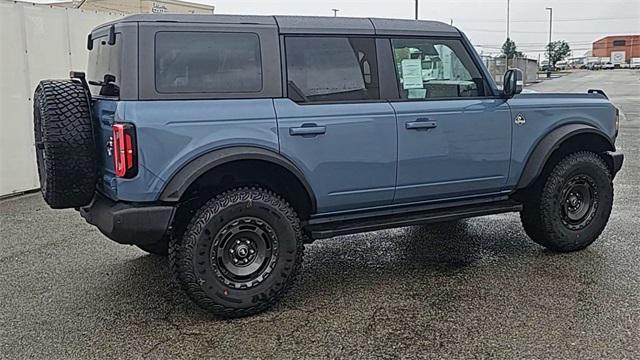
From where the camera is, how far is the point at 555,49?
6681 centimetres

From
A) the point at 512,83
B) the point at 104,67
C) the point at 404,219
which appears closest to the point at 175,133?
the point at 104,67

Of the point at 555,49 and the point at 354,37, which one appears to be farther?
the point at 555,49

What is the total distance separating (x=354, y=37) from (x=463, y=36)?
3.36 ft

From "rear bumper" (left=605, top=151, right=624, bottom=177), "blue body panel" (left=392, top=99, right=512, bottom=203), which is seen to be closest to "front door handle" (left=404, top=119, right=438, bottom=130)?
"blue body panel" (left=392, top=99, right=512, bottom=203)

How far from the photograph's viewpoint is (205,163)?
11.6 ft

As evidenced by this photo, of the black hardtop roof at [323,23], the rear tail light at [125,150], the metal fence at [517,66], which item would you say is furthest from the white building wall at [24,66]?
the metal fence at [517,66]

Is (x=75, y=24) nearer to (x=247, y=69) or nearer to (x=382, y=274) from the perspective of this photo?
(x=247, y=69)

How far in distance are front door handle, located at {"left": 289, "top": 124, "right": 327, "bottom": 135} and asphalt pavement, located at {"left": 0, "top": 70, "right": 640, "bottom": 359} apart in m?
1.13

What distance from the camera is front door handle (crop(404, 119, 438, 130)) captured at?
4.17 meters

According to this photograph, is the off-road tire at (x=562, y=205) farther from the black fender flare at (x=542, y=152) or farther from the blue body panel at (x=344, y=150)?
the blue body panel at (x=344, y=150)

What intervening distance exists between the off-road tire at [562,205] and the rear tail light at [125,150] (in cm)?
315

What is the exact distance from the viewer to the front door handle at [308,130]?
12.5ft

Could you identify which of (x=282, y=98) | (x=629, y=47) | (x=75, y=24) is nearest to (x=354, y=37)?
(x=282, y=98)

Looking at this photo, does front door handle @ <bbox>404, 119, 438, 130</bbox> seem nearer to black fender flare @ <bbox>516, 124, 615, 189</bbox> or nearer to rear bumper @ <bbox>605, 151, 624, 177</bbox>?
black fender flare @ <bbox>516, 124, 615, 189</bbox>
